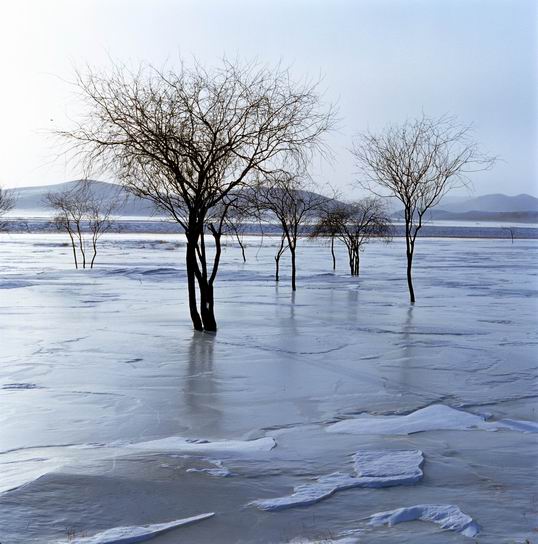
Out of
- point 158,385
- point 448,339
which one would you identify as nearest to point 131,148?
point 158,385

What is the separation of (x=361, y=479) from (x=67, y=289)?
2055cm

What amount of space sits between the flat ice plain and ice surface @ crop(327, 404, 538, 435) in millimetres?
32

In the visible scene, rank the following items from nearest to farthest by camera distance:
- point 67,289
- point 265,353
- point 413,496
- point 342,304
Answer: point 413,496, point 265,353, point 342,304, point 67,289

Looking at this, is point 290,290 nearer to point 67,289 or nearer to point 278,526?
point 67,289

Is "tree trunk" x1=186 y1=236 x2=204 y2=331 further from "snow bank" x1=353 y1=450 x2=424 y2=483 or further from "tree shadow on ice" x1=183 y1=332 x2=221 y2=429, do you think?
"snow bank" x1=353 y1=450 x2=424 y2=483

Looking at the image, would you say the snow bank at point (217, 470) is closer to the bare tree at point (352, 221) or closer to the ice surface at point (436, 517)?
the ice surface at point (436, 517)

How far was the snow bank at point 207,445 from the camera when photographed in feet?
22.0

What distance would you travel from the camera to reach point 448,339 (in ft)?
45.1

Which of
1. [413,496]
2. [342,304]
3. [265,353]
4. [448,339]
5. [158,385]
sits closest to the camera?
[413,496]

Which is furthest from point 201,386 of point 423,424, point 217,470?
point 217,470

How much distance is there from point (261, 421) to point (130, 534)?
3.30 metres

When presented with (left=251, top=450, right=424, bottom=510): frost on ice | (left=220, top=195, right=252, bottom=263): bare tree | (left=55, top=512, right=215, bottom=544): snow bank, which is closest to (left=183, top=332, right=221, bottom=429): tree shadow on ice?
(left=251, top=450, right=424, bottom=510): frost on ice

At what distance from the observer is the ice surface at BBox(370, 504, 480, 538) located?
4793mm

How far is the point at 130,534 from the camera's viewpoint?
466 cm
